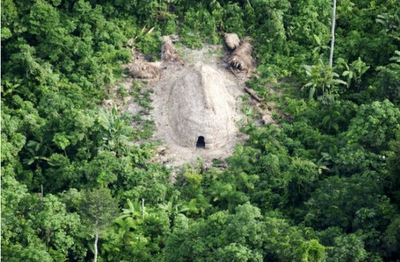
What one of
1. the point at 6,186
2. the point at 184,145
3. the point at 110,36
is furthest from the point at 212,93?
the point at 6,186

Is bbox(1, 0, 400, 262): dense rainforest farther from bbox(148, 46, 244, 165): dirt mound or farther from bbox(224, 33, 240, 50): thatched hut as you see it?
bbox(148, 46, 244, 165): dirt mound

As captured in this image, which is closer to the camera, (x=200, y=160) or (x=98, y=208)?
(x=98, y=208)

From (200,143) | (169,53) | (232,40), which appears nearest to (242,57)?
(232,40)

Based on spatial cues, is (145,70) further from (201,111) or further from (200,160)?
(200,160)

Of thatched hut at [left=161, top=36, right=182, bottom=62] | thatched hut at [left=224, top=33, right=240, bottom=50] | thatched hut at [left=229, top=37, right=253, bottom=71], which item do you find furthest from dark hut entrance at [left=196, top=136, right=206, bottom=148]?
thatched hut at [left=224, top=33, right=240, bottom=50]

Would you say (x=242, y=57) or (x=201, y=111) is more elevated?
(x=242, y=57)
